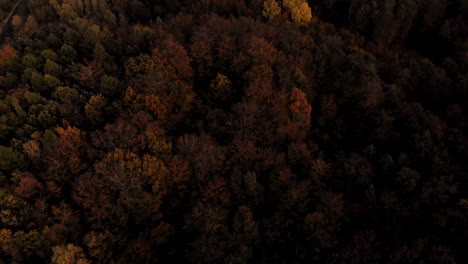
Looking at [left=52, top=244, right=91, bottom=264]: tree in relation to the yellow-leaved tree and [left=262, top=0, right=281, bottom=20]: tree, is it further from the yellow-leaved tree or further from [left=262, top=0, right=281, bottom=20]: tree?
the yellow-leaved tree

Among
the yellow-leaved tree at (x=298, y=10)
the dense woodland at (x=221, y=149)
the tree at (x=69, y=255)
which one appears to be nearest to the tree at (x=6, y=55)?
the dense woodland at (x=221, y=149)

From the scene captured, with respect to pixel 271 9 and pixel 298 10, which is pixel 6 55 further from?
pixel 298 10

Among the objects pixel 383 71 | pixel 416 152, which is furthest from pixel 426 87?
pixel 416 152

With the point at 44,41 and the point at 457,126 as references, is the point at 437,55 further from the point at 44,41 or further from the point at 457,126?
the point at 44,41

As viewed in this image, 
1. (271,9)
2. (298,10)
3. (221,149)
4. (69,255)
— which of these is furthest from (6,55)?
(298,10)

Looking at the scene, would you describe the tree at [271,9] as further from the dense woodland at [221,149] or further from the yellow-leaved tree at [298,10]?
the dense woodland at [221,149]
